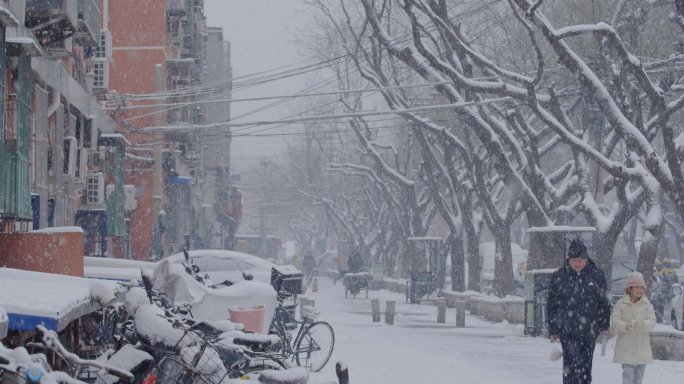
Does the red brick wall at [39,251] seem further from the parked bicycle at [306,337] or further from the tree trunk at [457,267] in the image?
the tree trunk at [457,267]

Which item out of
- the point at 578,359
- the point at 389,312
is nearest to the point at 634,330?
the point at 578,359

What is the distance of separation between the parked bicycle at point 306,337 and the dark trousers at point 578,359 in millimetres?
3744

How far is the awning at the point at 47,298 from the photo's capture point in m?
4.83

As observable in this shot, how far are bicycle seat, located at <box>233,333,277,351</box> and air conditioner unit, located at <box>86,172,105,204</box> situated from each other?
15.8 m

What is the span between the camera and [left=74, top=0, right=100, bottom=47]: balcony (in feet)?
46.3

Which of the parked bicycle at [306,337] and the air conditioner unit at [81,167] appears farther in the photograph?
the air conditioner unit at [81,167]

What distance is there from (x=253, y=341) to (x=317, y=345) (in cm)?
570

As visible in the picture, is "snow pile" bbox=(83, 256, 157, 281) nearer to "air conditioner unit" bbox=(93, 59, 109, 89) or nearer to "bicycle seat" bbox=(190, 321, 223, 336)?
"bicycle seat" bbox=(190, 321, 223, 336)

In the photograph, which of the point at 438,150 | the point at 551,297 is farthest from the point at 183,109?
the point at 551,297

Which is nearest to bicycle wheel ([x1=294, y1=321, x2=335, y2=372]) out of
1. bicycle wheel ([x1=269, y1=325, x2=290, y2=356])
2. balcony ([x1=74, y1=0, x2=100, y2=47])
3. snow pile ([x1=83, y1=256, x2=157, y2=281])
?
bicycle wheel ([x1=269, y1=325, x2=290, y2=356])

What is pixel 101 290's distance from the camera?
6566 mm

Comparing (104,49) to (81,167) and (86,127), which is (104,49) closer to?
(86,127)

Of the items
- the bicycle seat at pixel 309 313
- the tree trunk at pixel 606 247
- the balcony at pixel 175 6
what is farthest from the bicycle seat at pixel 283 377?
the balcony at pixel 175 6

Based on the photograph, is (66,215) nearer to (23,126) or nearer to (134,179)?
(23,126)
